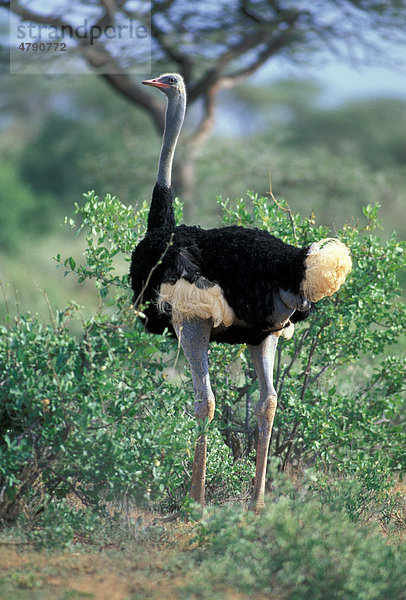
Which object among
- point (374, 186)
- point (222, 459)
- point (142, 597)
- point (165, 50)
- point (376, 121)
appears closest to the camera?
point (142, 597)

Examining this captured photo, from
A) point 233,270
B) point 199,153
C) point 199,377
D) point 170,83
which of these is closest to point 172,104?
A: point 170,83

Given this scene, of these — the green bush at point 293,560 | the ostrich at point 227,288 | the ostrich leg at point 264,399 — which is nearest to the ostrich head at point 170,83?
the ostrich at point 227,288

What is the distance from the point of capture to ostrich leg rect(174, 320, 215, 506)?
458cm

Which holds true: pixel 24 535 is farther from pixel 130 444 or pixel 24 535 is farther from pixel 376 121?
pixel 376 121

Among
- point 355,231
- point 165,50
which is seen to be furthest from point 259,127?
point 355,231

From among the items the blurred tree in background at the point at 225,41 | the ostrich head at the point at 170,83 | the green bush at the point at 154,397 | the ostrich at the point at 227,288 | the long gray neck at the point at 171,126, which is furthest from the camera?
the blurred tree in background at the point at 225,41

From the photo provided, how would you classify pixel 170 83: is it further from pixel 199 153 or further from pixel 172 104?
pixel 199 153

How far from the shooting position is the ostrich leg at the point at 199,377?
458cm

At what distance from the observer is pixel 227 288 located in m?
4.41

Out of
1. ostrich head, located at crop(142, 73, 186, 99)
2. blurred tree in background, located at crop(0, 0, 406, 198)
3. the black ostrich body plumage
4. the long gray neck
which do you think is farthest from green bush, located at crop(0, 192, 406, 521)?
blurred tree in background, located at crop(0, 0, 406, 198)

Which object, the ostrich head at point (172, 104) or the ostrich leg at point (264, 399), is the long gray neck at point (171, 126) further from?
the ostrich leg at point (264, 399)

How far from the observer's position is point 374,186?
16906 mm

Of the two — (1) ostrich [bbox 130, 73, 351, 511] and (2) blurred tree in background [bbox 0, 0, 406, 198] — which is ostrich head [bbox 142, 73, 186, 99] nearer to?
(1) ostrich [bbox 130, 73, 351, 511]

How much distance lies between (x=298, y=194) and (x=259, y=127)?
1886 centimetres
